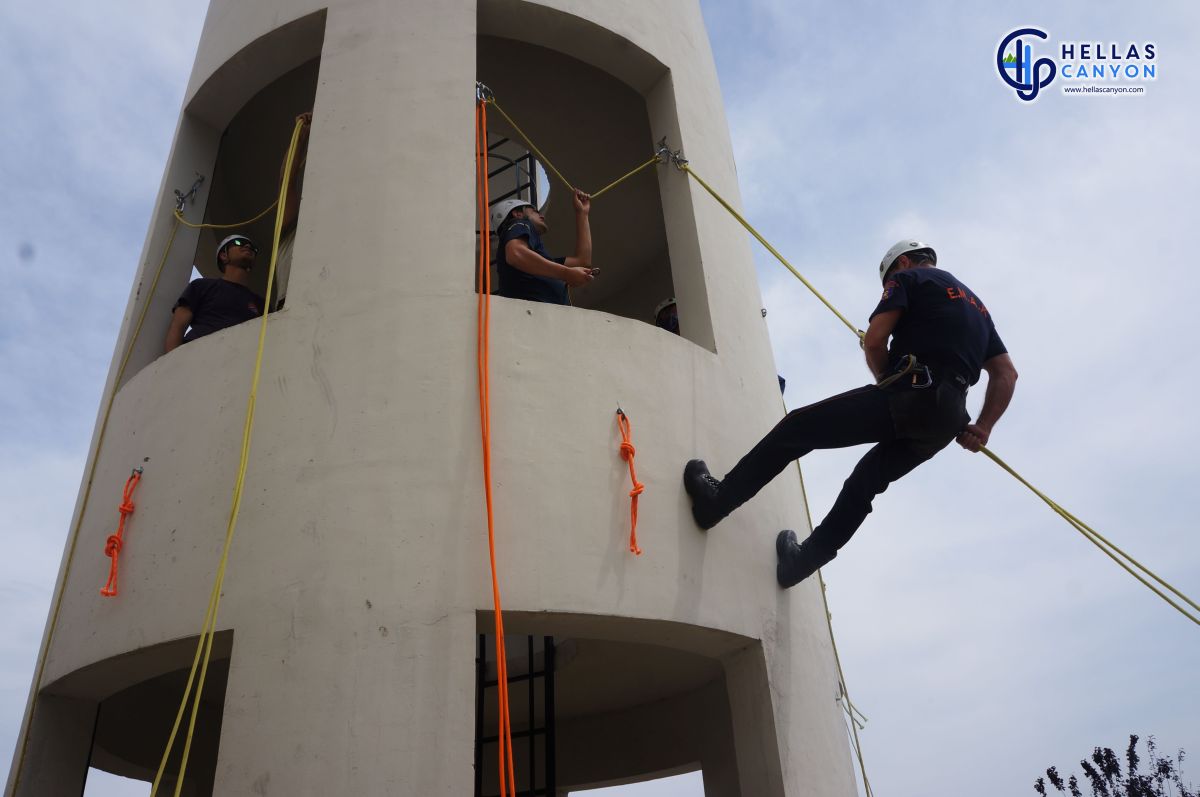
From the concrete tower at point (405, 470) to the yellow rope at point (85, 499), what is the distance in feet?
0.12

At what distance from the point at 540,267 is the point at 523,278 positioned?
1.19 feet

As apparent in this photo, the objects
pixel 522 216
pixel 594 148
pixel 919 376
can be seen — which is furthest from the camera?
pixel 594 148

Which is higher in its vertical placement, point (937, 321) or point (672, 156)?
point (672, 156)

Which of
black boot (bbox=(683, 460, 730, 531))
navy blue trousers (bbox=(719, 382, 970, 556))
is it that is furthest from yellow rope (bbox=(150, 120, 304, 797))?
navy blue trousers (bbox=(719, 382, 970, 556))

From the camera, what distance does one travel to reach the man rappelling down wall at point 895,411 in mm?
4496

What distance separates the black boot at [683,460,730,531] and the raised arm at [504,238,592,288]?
1300mm

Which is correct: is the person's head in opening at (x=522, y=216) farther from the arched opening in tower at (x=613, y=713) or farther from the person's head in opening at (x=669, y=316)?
the arched opening in tower at (x=613, y=713)

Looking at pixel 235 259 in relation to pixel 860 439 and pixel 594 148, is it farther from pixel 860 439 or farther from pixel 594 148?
pixel 860 439

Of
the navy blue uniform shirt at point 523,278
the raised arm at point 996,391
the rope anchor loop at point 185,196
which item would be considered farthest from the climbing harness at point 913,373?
the rope anchor loop at point 185,196

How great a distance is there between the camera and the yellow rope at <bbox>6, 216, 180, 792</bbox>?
4895mm

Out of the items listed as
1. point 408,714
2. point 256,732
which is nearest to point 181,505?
point 256,732

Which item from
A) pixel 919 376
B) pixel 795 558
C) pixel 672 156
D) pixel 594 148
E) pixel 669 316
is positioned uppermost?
pixel 594 148

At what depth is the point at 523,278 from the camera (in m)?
5.73

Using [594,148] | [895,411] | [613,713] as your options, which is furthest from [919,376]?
[613,713]
